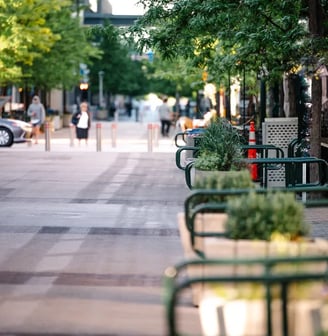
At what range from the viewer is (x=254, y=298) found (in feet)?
20.0

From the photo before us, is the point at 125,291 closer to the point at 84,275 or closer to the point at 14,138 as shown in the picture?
the point at 84,275

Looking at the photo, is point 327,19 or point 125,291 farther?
point 327,19

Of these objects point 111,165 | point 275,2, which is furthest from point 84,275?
point 111,165

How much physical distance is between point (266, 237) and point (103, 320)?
1.69 meters

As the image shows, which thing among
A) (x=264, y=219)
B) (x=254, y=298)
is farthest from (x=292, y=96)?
(x=254, y=298)

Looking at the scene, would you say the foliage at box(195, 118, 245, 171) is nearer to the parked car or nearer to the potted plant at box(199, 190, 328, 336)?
the potted plant at box(199, 190, 328, 336)

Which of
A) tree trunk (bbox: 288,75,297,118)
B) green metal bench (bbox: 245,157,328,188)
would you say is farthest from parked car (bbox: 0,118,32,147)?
green metal bench (bbox: 245,157,328,188)

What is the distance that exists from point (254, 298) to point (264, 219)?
79cm

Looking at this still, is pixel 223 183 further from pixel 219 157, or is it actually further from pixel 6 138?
pixel 6 138

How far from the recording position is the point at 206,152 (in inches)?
544

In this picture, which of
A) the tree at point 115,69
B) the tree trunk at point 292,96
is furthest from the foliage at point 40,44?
the tree at point 115,69

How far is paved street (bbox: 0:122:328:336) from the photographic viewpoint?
25.5ft

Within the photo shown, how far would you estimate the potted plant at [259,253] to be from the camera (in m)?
6.07

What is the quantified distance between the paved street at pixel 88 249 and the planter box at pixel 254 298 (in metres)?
0.93
